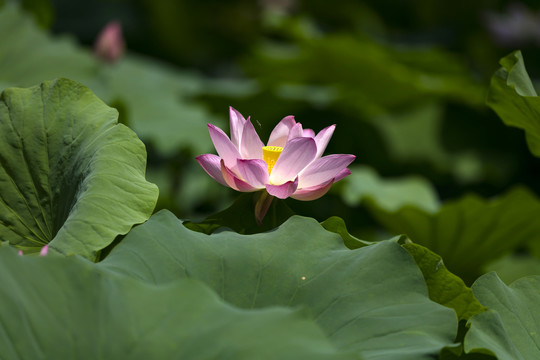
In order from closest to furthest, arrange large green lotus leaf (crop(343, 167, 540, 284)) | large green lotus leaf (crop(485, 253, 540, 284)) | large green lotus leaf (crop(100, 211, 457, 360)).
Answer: large green lotus leaf (crop(100, 211, 457, 360)) < large green lotus leaf (crop(343, 167, 540, 284)) < large green lotus leaf (crop(485, 253, 540, 284))

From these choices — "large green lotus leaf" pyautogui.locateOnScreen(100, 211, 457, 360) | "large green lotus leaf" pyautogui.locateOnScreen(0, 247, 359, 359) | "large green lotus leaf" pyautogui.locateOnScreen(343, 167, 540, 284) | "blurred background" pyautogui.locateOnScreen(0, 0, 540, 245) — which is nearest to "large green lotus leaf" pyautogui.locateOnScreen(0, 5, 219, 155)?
"blurred background" pyautogui.locateOnScreen(0, 0, 540, 245)

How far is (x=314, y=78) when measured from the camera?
10.2 ft

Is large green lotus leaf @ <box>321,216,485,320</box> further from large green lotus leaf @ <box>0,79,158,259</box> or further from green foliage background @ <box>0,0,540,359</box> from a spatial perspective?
large green lotus leaf @ <box>0,79,158,259</box>

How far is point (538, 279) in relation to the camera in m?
0.79

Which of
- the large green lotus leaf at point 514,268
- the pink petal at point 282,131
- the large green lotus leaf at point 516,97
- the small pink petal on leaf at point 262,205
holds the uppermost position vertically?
the large green lotus leaf at point 516,97

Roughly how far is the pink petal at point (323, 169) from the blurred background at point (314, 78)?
1.71ft

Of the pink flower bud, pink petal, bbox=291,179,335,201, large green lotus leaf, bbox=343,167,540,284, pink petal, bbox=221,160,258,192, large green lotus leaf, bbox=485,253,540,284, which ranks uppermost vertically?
pink petal, bbox=221,160,258,192

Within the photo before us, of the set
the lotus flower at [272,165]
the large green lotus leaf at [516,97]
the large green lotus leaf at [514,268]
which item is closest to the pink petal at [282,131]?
the lotus flower at [272,165]

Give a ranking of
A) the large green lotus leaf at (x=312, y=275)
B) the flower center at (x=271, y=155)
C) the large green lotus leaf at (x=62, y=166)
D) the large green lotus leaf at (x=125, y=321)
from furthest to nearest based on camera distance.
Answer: the flower center at (x=271, y=155) → the large green lotus leaf at (x=62, y=166) → the large green lotus leaf at (x=312, y=275) → the large green lotus leaf at (x=125, y=321)

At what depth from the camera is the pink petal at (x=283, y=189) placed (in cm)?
78

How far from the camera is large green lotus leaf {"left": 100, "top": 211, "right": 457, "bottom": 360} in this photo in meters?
0.63

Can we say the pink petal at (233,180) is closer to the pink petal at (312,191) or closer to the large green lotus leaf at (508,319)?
the pink petal at (312,191)

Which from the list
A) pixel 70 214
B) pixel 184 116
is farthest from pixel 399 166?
pixel 70 214

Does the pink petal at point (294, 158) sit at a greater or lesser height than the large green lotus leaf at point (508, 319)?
greater
